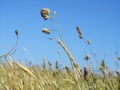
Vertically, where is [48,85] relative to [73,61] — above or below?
below

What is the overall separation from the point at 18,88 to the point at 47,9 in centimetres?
55

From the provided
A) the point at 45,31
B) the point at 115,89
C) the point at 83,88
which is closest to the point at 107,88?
the point at 115,89

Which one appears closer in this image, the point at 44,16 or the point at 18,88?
the point at 44,16

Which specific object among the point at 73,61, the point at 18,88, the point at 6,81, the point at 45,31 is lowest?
the point at 6,81

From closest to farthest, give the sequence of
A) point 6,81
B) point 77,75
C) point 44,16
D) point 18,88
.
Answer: point 44,16 < point 77,75 < point 18,88 < point 6,81

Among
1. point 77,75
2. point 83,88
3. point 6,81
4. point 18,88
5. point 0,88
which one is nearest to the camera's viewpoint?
point 77,75

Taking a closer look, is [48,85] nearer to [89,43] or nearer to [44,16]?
[89,43]

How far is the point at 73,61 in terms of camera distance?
179 cm

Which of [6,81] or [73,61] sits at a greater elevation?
[73,61]

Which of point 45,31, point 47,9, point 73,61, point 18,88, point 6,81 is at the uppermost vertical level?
point 47,9

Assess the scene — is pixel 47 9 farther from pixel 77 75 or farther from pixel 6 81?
pixel 6 81

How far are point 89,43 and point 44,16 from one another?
2.01 ft

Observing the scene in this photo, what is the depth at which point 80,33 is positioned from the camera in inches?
80.3

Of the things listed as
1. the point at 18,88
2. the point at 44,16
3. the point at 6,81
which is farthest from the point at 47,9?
the point at 6,81
